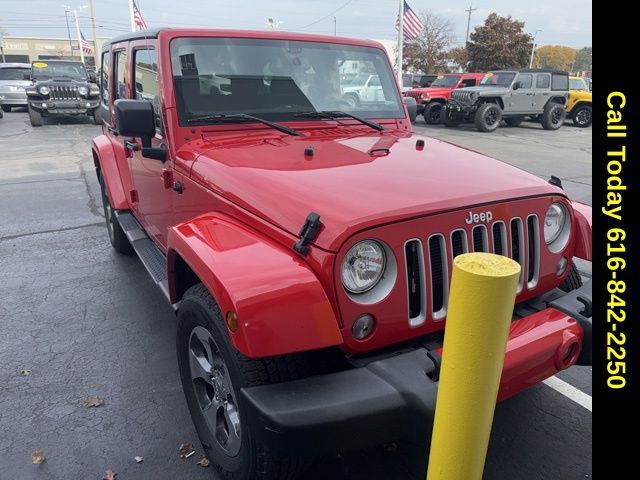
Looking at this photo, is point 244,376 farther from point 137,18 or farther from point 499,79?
point 137,18

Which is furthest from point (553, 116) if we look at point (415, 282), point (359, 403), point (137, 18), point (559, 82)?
point (359, 403)

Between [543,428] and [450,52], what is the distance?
4156cm

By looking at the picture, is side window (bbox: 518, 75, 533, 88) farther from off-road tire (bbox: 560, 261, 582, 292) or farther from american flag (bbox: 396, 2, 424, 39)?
off-road tire (bbox: 560, 261, 582, 292)

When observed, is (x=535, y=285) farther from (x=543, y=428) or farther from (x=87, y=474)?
(x=87, y=474)

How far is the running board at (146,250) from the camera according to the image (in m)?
3.23

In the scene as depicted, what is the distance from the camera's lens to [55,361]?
335cm

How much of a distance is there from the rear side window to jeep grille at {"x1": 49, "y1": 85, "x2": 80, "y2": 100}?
1572 centimetres

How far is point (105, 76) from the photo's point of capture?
508cm

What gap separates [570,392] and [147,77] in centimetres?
337

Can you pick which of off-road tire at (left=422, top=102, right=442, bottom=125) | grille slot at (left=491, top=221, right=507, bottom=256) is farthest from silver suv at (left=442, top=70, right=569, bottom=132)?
grille slot at (left=491, top=221, right=507, bottom=256)

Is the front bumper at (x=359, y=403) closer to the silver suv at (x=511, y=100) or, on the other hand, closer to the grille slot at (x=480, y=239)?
the grille slot at (x=480, y=239)

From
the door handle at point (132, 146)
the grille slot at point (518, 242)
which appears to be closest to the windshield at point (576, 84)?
the door handle at point (132, 146)

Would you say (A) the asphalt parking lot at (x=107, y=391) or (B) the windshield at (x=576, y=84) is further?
(B) the windshield at (x=576, y=84)

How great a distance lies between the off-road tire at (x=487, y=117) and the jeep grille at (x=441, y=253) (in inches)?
606
